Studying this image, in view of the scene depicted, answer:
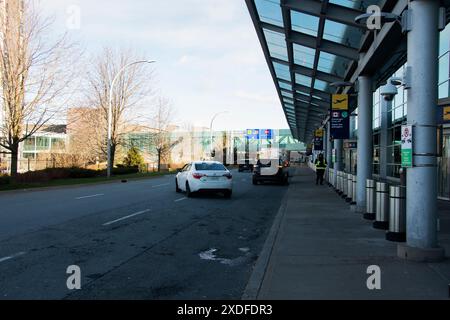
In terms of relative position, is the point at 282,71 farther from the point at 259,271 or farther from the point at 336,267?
the point at 259,271

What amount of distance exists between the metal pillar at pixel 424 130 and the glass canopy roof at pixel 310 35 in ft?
14.0

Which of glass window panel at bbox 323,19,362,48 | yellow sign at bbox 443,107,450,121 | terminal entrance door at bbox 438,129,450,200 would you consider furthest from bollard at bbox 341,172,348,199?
glass window panel at bbox 323,19,362,48

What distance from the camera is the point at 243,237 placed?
9766mm

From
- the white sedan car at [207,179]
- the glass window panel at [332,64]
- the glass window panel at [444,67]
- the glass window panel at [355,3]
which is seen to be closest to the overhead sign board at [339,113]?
the glass window panel at [332,64]

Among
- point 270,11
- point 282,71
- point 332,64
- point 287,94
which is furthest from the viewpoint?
point 287,94

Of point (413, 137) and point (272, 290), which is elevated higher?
point (413, 137)

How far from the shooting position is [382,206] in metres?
9.88

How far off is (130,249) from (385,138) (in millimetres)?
18930

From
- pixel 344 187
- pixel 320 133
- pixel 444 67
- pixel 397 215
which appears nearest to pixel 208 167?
pixel 344 187

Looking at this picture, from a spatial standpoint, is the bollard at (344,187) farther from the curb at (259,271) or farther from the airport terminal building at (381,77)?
the curb at (259,271)

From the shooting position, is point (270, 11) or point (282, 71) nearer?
point (270, 11)
